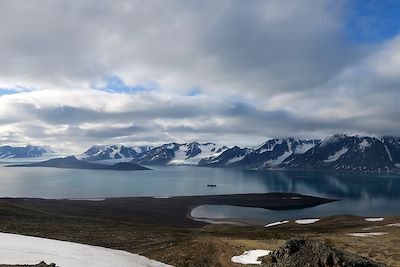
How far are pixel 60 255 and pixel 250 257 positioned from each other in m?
17.6

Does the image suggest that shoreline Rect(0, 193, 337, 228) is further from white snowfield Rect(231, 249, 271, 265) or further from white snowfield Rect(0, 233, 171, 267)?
white snowfield Rect(231, 249, 271, 265)

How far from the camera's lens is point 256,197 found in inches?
6850

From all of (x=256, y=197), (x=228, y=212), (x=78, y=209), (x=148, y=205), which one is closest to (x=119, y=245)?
(x=78, y=209)

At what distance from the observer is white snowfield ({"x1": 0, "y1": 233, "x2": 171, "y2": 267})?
30.6 metres

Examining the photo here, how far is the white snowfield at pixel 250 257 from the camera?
37.1 metres

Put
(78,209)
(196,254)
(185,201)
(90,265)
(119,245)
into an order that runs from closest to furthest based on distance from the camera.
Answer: (90,265), (196,254), (119,245), (78,209), (185,201)

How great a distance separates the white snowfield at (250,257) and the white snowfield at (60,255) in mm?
7362

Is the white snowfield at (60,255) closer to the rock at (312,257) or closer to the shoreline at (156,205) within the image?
the rock at (312,257)

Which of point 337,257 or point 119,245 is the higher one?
point 337,257

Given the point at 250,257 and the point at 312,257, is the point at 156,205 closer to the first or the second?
the point at 250,257

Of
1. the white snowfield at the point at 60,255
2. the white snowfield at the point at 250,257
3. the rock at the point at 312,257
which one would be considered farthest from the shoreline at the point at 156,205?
the rock at the point at 312,257

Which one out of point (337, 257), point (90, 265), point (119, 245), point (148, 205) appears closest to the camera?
point (337, 257)

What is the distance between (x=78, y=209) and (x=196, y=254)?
8308 centimetres

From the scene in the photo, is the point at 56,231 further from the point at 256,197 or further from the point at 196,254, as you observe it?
the point at 256,197
